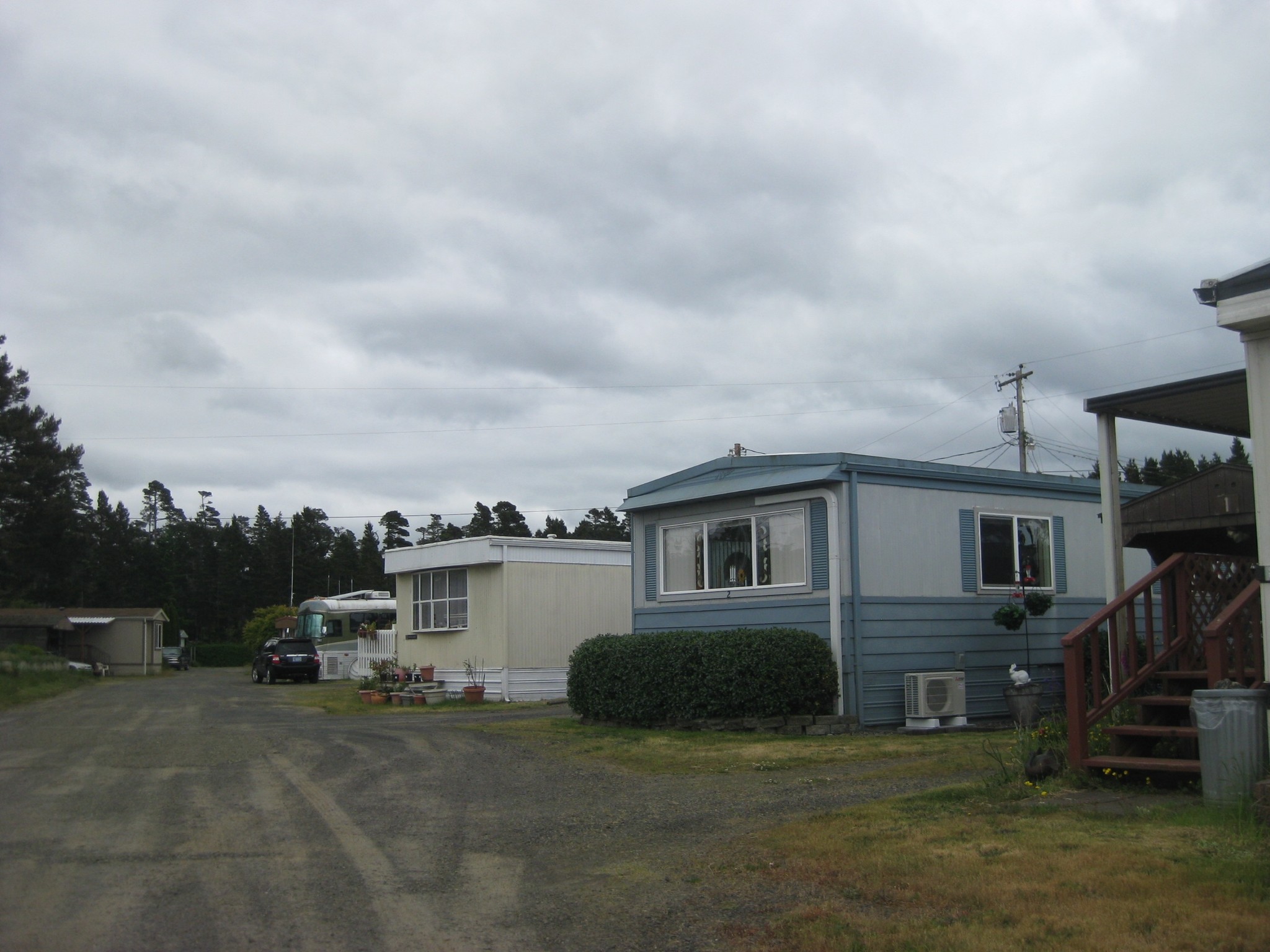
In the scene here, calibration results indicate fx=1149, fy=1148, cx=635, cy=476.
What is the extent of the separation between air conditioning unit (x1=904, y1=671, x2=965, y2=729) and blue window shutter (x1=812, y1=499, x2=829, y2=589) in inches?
66.4

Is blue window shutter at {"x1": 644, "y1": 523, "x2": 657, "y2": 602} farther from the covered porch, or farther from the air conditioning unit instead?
the covered porch

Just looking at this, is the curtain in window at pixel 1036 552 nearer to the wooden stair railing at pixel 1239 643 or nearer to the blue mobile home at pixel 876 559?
the blue mobile home at pixel 876 559

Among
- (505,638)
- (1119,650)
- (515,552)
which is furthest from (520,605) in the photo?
(1119,650)

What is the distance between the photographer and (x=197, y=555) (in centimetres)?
10181

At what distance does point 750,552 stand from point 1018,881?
34.3 feet

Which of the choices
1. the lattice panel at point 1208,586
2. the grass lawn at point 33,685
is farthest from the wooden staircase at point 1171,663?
the grass lawn at point 33,685

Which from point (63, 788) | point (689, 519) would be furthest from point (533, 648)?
point (63, 788)

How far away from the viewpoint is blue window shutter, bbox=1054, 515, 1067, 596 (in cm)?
1722

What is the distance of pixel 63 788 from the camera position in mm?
10484

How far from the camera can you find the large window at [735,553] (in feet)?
52.0

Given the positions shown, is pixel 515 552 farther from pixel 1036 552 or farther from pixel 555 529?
pixel 555 529

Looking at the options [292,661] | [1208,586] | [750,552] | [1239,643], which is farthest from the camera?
[292,661]

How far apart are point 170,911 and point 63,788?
5.28m

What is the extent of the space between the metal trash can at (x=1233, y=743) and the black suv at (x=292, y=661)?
31.6 metres
